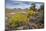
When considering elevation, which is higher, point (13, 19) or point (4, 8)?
point (4, 8)

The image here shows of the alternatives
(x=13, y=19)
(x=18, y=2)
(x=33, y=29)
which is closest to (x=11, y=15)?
(x=13, y=19)

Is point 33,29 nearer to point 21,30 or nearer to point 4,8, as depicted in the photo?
point 21,30

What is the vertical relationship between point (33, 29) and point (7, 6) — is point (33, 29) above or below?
below

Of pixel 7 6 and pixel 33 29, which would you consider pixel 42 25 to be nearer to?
pixel 33 29

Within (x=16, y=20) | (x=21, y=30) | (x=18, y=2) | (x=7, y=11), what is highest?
(x=18, y=2)

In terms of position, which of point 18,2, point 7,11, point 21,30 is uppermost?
point 18,2
